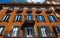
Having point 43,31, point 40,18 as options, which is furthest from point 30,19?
point 43,31

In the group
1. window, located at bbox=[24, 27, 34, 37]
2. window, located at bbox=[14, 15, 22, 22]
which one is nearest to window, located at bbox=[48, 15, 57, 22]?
window, located at bbox=[24, 27, 34, 37]

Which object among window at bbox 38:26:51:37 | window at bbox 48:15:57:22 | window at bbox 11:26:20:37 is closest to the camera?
window at bbox 11:26:20:37

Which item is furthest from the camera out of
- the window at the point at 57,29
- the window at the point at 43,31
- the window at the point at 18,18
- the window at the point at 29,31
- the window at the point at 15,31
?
Answer: the window at the point at 18,18

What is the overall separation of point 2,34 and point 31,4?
9.64 m

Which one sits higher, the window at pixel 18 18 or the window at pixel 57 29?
the window at pixel 18 18

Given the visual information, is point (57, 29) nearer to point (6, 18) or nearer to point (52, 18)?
point (52, 18)

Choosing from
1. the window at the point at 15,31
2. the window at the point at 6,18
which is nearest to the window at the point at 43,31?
the window at the point at 15,31

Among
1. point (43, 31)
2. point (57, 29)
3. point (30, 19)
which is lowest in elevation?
point (43, 31)

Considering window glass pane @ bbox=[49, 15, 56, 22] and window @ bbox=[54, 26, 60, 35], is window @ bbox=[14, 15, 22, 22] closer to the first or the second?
window glass pane @ bbox=[49, 15, 56, 22]

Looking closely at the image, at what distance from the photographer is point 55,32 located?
16859 mm

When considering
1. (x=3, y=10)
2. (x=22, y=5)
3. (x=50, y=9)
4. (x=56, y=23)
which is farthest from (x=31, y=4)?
(x=56, y=23)

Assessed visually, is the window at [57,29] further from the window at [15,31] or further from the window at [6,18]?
the window at [6,18]

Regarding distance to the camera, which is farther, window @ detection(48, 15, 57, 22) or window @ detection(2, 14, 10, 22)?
window @ detection(48, 15, 57, 22)

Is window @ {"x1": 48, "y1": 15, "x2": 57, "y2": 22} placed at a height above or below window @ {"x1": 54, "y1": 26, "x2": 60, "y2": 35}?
above
